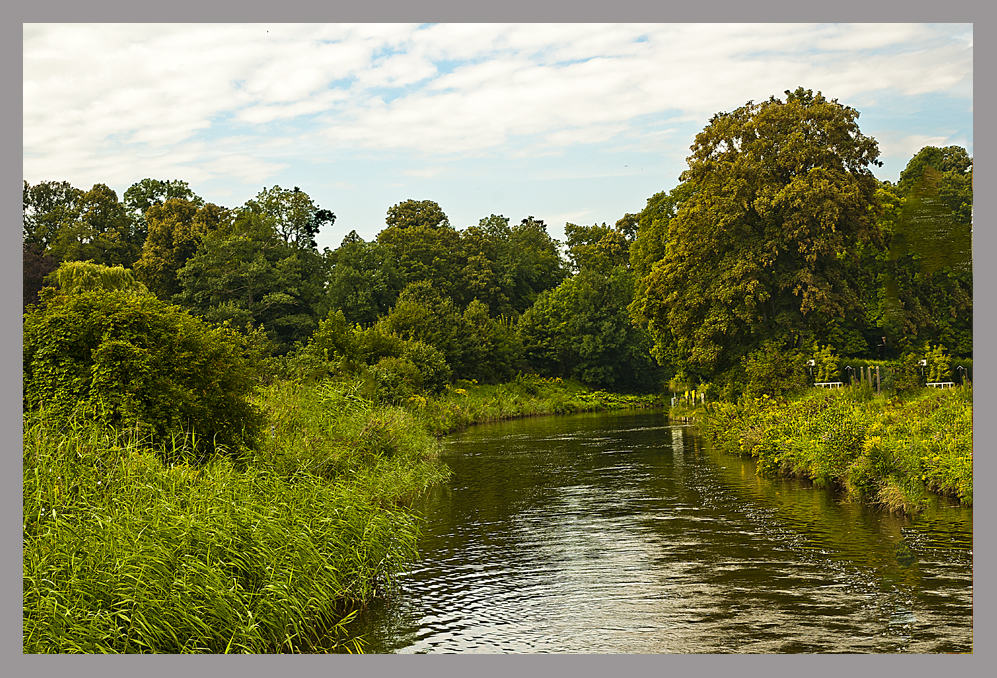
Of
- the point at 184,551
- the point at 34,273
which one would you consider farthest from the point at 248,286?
the point at 184,551

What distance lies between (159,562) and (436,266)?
6287 cm

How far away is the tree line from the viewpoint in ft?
91.6

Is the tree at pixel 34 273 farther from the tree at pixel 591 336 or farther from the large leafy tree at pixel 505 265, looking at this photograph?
the large leafy tree at pixel 505 265

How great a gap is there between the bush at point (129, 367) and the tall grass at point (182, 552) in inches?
22.4

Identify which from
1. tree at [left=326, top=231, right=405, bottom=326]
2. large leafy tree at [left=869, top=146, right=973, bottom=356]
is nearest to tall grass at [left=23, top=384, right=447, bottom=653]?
large leafy tree at [left=869, top=146, right=973, bottom=356]

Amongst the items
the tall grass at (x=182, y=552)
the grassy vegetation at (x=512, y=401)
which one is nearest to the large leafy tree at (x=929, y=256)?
the tall grass at (x=182, y=552)

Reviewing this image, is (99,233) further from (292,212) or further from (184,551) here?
(184,551)

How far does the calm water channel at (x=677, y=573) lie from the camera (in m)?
8.77

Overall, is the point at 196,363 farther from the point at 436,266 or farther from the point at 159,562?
the point at 436,266

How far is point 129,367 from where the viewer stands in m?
12.2

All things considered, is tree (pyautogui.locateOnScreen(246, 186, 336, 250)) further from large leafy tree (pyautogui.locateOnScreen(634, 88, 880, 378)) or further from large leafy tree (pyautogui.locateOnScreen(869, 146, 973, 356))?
large leafy tree (pyautogui.locateOnScreen(869, 146, 973, 356))

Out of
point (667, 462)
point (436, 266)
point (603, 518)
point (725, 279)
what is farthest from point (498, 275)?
point (603, 518)

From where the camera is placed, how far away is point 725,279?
30.7 metres

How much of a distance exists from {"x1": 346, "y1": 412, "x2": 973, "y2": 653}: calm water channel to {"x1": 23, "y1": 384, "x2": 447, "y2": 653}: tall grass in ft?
2.44
